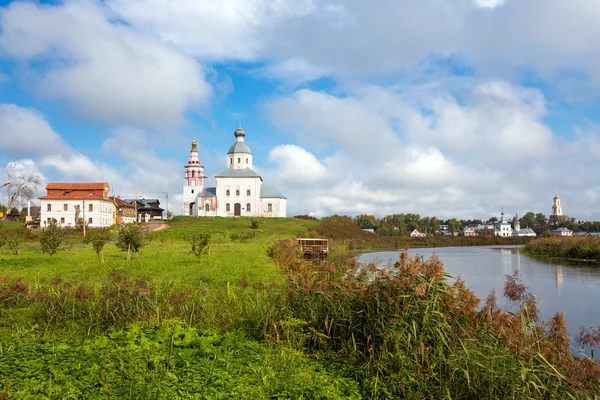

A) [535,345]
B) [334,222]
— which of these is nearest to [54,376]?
[535,345]

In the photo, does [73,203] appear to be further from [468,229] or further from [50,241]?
[468,229]

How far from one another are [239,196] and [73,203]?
2067 cm

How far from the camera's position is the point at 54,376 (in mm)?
5941

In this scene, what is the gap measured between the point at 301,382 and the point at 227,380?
2.87 ft

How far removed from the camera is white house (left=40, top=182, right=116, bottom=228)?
5984cm

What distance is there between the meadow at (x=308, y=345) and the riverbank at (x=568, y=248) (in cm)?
3338

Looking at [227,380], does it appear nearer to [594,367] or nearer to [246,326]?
[246,326]

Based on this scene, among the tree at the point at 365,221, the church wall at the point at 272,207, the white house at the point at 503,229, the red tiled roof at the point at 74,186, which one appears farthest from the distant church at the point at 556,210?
the red tiled roof at the point at 74,186

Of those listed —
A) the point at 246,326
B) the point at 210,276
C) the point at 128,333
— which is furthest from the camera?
the point at 210,276

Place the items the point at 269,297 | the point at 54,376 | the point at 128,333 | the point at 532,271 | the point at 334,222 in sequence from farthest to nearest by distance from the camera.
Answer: the point at 334,222, the point at 532,271, the point at 269,297, the point at 128,333, the point at 54,376

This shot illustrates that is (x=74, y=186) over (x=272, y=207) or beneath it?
over

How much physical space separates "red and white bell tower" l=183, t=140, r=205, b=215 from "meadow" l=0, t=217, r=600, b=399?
6479cm

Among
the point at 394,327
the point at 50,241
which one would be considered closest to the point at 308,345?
the point at 394,327

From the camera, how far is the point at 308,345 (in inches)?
295
